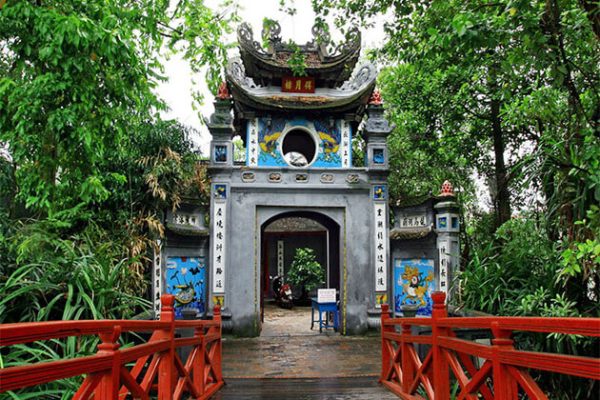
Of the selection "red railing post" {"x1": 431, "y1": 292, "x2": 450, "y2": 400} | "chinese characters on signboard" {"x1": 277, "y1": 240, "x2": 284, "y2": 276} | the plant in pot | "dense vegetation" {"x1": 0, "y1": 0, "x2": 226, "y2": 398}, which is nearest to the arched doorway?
"chinese characters on signboard" {"x1": 277, "y1": 240, "x2": 284, "y2": 276}

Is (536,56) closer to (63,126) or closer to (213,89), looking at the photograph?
(63,126)

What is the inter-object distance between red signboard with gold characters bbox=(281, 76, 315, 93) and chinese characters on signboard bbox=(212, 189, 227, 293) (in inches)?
103

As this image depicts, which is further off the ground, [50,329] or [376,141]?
[376,141]

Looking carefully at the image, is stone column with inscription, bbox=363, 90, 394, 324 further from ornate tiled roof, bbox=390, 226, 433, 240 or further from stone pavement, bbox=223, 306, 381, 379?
stone pavement, bbox=223, 306, 381, 379

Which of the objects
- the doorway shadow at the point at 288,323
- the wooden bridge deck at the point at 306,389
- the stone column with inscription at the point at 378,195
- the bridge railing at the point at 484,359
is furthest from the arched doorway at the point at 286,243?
the bridge railing at the point at 484,359

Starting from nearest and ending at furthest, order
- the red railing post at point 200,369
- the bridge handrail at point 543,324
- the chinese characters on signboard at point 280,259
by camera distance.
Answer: the bridge handrail at point 543,324
the red railing post at point 200,369
the chinese characters on signboard at point 280,259

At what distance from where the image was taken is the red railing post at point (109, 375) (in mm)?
2051

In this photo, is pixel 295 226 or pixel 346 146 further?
pixel 295 226

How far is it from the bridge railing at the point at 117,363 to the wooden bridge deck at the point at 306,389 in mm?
307

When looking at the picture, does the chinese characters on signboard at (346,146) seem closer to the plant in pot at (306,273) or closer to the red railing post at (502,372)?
the plant in pot at (306,273)

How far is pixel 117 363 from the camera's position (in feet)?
6.95

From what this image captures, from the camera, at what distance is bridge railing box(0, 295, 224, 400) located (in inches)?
61.3

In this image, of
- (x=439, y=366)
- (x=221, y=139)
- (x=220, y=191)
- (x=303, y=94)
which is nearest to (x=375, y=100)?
(x=303, y=94)

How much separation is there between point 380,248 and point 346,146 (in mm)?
2060
